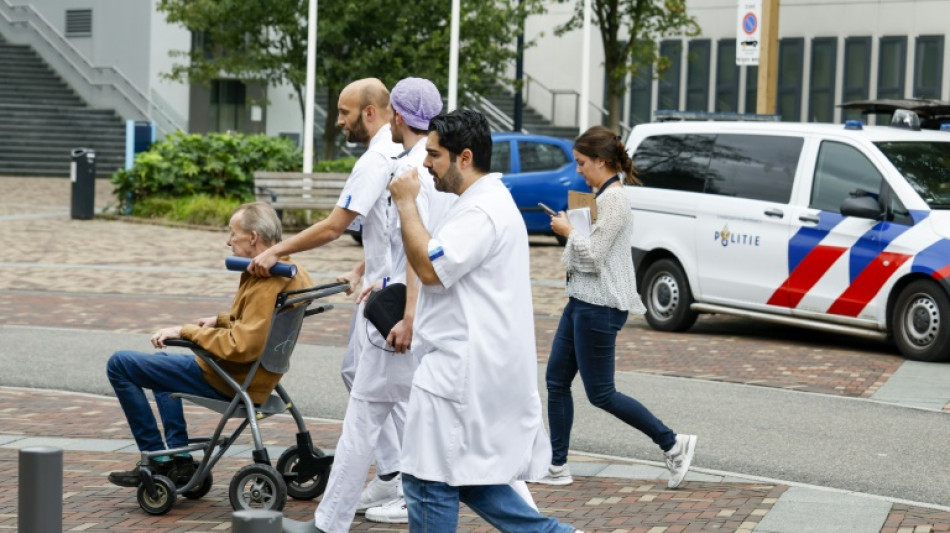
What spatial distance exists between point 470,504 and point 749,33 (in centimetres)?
1467

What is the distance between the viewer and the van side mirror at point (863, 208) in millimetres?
11992

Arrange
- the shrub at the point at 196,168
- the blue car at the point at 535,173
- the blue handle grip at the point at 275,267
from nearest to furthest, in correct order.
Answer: the blue handle grip at the point at 275,267, the blue car at the point at 535,173, the shrub at the point at 196,168

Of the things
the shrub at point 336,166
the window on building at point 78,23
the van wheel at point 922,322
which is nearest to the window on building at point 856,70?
the shrub at point 336,166

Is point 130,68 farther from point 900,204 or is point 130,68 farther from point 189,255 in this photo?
point 900,204

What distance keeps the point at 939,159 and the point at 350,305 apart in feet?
18.2

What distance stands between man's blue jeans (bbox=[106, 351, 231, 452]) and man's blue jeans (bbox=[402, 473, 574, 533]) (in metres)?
1.82

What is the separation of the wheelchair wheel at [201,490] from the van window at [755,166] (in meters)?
7.11

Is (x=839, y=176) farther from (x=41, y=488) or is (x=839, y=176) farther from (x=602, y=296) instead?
(x=41, y=488)

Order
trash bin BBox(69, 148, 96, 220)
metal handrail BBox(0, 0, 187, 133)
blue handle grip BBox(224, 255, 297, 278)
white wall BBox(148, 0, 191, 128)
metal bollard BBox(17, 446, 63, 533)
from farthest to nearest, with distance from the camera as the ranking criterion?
1. white wall BBox(148, 0, 191, 128)
2. metal handrail BBox(0, 0, 187, 133)
3. trash bin BBox(69, 148, 96, 220)
4. blue handle grip BBox(224, 255, 297, 278)
5. metal bollard BBox(17, 446, 63, 533)

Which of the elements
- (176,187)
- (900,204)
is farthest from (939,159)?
(176,187)

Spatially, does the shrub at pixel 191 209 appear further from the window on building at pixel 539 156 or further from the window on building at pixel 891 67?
the window on building at pixel 891 67

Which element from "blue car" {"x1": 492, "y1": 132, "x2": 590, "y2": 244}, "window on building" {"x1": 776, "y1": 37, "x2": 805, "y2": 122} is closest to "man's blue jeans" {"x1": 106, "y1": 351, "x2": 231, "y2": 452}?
"blue car" {"x1": 492, "y1": 132, "x2": 590, "y2": 244}

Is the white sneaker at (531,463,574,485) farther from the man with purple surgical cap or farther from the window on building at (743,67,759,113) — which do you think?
the window on building at (743,67,759,113)

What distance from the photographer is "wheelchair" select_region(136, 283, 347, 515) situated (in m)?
6.37
